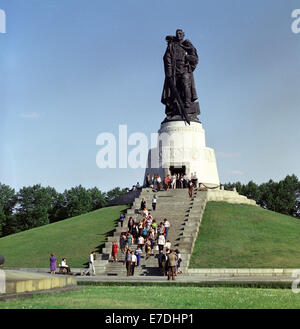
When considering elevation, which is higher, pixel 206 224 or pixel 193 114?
pixel 193 114

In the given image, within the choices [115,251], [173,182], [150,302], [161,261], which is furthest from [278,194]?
[150,302]

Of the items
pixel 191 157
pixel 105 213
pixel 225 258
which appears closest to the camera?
pixel 225 258

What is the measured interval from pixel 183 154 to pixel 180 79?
718 cm

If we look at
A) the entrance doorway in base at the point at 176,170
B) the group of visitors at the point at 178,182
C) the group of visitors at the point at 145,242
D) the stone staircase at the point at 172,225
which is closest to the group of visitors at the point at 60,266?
the stone staircase at the point at 172,225

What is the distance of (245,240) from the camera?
28469mm

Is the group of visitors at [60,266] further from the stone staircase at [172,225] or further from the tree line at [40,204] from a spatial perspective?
the tree line at [40,204]

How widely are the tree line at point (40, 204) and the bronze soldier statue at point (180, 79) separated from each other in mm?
30206

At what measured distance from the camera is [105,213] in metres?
38.5

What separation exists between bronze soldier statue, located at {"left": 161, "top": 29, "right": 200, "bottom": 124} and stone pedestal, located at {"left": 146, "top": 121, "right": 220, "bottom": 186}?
4.63ft

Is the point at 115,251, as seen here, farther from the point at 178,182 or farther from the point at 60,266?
the point at 178,182

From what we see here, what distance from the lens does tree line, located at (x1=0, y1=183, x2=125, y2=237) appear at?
7000cm

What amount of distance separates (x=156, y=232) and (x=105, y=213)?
31.4ft
